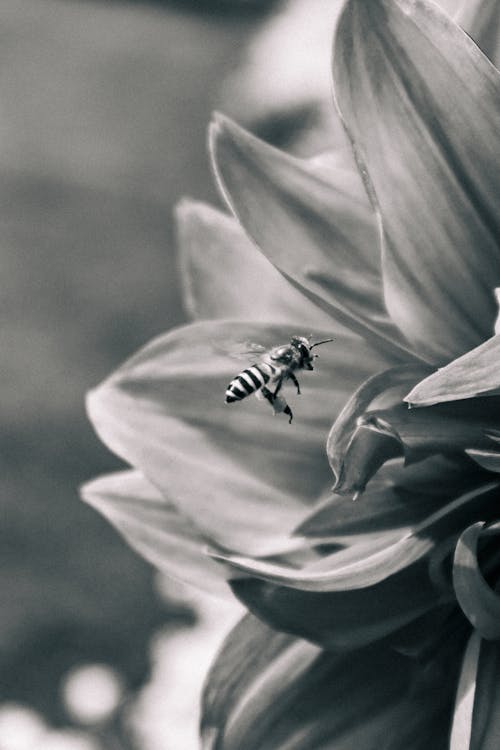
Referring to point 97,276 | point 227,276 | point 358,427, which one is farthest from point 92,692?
point 358,427

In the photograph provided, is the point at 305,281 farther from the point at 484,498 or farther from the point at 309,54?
the point at 309,54

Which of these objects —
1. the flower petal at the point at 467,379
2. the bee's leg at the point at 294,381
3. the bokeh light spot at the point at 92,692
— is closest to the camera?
the flower petal at the point at 467,379

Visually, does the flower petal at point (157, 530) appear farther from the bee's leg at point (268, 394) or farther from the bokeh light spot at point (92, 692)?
the bokeh light spot at point (92, 692)

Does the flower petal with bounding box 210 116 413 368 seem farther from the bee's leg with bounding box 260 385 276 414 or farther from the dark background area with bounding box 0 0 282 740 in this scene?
the dark background area with bounding box 0 0 282 740

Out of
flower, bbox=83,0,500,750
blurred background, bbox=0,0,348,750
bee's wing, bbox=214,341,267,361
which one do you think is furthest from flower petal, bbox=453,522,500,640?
blurred background, bbox=0,0,348,750

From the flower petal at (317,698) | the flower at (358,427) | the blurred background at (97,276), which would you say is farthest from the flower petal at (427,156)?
the blurred background at (97,276)

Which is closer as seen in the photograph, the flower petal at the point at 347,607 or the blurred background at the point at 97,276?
the flower petal at the point at 347,607

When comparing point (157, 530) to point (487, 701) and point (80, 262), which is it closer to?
point (487, 701)
